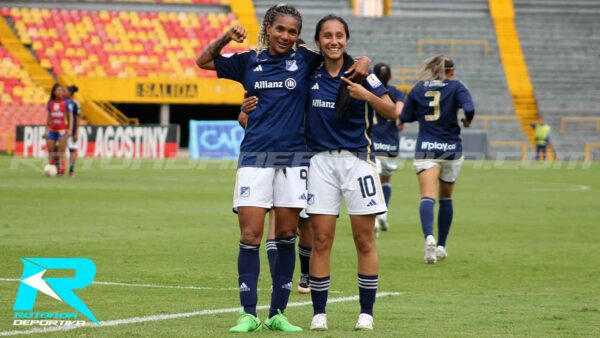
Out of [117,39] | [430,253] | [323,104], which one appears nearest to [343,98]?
[323,104]

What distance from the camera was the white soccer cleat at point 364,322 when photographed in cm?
785

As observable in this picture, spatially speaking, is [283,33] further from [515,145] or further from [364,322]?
[515,145]

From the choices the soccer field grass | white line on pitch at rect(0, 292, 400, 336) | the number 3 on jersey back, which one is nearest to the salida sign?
the soccer field grass

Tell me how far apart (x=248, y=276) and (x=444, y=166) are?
239 inches

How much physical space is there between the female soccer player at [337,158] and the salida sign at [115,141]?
33663 mm

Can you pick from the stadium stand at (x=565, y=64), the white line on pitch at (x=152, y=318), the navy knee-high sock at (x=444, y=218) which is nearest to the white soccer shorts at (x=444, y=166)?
the navy knee-high sock at (x=444, y=218)

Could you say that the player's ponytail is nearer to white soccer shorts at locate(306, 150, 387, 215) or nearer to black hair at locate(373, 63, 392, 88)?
black hair at locate(373, 63, 392, 88)

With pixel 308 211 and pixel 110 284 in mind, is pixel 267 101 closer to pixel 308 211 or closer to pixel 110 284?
pixel 308 211

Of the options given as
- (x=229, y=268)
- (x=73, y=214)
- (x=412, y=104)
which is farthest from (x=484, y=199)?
(x=229, y=268)

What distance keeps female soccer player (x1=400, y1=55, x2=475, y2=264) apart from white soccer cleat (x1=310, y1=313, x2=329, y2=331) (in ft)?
18.5

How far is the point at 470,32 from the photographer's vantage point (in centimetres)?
5534

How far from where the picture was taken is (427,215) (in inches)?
527

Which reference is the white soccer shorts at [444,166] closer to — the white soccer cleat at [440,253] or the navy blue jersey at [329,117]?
the white soccer cleat at [440,253]

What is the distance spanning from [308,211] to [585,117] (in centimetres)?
4427
